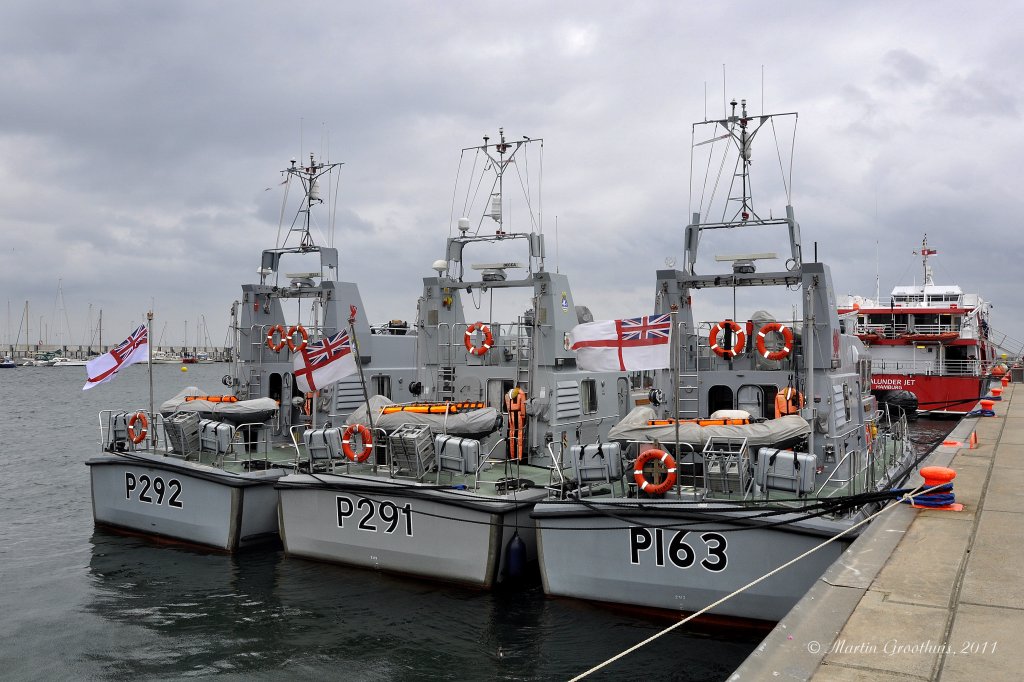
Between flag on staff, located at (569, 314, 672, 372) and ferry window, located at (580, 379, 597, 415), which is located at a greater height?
flag on staff, located at (569, 314, 672, 372)

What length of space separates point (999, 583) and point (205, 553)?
12376mm

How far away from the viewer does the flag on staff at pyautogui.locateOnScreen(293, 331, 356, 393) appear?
43.4ft

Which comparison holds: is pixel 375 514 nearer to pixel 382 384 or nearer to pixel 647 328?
pixel 647 328

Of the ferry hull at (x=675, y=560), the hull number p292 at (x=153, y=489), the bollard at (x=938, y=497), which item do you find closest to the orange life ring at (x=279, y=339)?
the hull number p292 at (x=153, y=489)

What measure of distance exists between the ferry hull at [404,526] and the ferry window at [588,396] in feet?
12.4

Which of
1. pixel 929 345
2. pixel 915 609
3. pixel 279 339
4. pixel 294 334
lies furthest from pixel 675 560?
pixel 929 345

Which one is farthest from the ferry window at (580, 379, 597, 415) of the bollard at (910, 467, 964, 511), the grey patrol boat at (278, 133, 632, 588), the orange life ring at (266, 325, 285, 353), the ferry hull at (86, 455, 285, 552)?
the bollard at (910, 467, 964, 511)

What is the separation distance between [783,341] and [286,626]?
833 centimetres

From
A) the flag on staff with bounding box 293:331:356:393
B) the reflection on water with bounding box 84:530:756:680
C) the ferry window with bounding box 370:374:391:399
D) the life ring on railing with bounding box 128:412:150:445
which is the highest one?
the flag on staff with bounding box 293:331:356:393

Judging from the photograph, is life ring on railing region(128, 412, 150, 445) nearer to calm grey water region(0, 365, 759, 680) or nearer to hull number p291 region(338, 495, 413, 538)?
calm grey water region(0, 365, 759, 680)

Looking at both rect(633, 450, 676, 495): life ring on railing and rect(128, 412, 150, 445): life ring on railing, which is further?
rect(128, 412, 150, 445): life ring on railing

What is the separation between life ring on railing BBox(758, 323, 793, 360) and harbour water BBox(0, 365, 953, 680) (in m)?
4.23

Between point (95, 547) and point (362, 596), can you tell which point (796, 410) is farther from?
point (95, 547)

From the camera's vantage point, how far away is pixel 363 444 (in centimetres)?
1334
